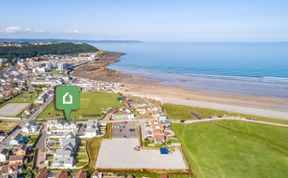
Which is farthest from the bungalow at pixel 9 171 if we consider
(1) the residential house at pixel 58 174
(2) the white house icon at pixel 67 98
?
(2) the white house icon at pixel 67 98

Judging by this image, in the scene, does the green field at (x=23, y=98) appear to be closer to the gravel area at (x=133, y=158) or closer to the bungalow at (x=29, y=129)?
the bungalow at (x=29, y=129)

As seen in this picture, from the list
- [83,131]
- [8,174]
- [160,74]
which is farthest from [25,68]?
[8,174]

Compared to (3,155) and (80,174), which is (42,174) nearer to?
(80,174)

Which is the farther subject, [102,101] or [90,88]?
[90,88]

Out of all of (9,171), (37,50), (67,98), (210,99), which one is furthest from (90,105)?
(37,50)

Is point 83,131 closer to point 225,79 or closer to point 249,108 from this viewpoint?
point 249,108

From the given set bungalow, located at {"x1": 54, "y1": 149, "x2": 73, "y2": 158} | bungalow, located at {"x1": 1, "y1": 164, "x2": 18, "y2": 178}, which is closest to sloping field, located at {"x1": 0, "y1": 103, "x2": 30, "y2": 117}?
bungalow, located at {"x1": 1, "y1": 164, "x2": 18, "y2": 178}
